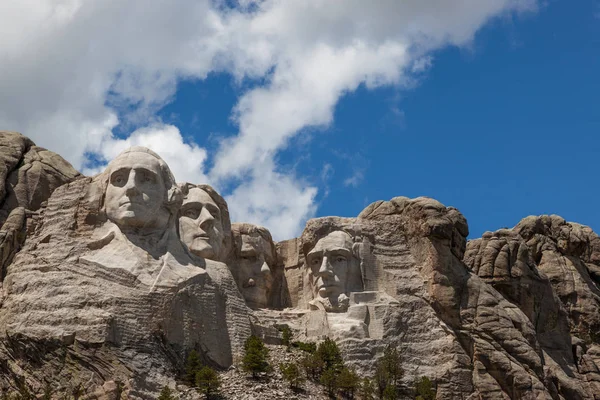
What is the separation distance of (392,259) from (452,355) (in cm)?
324

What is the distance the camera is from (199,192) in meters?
37.0

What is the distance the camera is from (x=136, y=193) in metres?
34.3

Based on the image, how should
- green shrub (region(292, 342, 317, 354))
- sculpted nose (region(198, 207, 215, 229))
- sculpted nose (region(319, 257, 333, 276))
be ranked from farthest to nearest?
Answer: 1. sculpted nose (region(319, 257, 333, 276))
2. sculpted nose (region(198, 207, 215, 229))
3. green shrub (region(292, 342, 317, 354))

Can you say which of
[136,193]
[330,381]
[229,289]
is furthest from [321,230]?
[136,193]

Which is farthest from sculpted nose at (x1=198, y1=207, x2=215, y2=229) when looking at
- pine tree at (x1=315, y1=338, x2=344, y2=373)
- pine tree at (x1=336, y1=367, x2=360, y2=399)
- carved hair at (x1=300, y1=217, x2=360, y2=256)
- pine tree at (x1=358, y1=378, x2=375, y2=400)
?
pine tree at (x1=358, y1=378, x2=375, y2=400)

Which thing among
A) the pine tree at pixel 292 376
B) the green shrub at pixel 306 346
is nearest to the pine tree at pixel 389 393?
the green shrub at pixel 306 346

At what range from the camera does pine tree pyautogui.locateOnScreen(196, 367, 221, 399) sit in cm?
3177

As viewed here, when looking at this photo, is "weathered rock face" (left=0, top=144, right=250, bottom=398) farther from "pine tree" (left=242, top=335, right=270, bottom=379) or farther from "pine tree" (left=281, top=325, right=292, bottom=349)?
"pine tree" (left=281, top=325, right=292, bottom=349)

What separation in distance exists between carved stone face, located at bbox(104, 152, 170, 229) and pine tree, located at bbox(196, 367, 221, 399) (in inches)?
174

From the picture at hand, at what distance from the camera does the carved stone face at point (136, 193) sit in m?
34.2

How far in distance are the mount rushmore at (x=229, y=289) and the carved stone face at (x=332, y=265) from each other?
0.16 feet

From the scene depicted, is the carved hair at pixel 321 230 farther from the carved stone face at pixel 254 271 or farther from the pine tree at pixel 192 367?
the pine tree at pixel 192 367

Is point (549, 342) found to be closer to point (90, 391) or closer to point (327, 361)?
point (327, 361)

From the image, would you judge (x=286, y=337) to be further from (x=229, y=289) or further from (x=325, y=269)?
(x=325, y=269)
